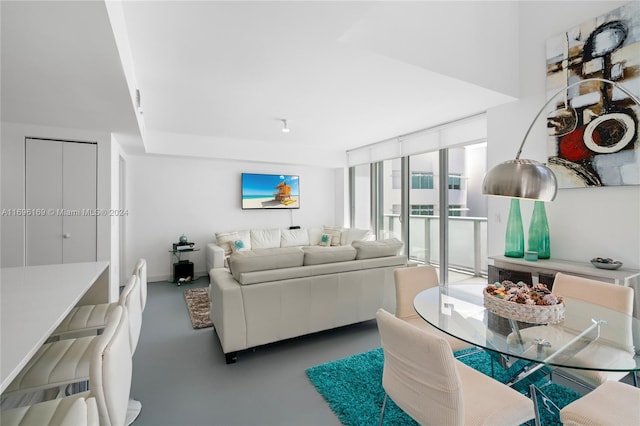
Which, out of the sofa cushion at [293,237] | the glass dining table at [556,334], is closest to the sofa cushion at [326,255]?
the glass dining table at [556,334]

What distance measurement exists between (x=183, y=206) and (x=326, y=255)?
3800mm

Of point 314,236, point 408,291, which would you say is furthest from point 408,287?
point 314,236

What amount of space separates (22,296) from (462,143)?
448 centimetres

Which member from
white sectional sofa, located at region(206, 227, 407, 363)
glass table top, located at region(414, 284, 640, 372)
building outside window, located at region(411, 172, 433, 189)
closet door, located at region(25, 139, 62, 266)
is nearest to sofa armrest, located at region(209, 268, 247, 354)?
white sectional sofa, located at region(206, 227, 407, 363)

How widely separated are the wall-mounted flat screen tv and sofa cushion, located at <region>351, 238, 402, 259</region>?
3.47 meters

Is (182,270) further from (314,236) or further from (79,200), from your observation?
(314,236)

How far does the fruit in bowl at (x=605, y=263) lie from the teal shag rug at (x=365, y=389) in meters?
1.03

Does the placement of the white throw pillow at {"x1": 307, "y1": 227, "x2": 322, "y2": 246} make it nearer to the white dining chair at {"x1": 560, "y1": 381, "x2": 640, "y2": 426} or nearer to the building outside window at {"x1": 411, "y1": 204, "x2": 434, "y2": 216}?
the building outside window at {"x1": 411, "y1": 204, "x2": 434, "y2": 216}

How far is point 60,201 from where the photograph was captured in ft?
11.2

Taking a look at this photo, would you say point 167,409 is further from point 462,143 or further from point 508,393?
point 462,143

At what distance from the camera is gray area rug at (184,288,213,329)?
→ 3350mm

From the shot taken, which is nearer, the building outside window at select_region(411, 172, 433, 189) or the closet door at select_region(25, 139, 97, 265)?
the closet door at select_region(25, 139, 97, 265)

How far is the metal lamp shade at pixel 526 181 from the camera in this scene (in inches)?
60.9

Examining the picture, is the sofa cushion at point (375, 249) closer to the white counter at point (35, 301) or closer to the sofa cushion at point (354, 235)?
the white counter at point (35, 301)
